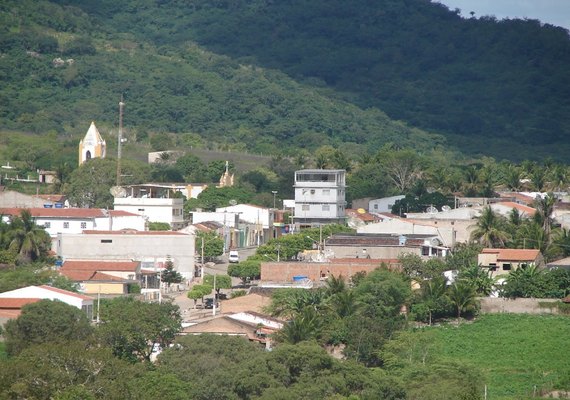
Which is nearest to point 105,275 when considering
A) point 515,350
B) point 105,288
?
point 105,288

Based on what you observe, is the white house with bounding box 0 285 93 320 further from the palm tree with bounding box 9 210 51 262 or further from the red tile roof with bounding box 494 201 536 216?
the red tile roof with bounding box 494 201 536 216

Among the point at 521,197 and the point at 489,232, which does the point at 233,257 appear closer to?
the point at 489,232

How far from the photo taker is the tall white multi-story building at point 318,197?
85000 mm

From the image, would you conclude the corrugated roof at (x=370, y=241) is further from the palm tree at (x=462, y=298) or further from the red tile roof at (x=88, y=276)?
the palm tree at (x=462, y=298)

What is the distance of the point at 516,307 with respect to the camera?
60250 millimetres

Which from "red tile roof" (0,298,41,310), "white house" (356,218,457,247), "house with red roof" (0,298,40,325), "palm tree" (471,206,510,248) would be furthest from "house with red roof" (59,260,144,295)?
"palm tree" (471,206,510,248)

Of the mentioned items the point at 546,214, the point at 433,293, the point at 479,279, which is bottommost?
the point at 433,293

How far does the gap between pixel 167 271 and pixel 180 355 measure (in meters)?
19.9

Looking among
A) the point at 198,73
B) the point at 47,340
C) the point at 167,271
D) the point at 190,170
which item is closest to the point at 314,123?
the point at 198,73

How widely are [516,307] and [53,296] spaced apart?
587 inches

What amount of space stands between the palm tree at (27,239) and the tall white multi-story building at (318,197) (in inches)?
694

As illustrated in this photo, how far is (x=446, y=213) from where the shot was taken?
8194cm

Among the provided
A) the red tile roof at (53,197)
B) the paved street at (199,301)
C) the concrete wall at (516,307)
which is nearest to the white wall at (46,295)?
the paved street at (199,301)

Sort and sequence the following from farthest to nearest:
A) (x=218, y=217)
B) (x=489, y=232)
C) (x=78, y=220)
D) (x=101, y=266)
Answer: (x=218, y=217) < (x=78, y=220) < (x=489, y=232) < (x=101, y=266)
